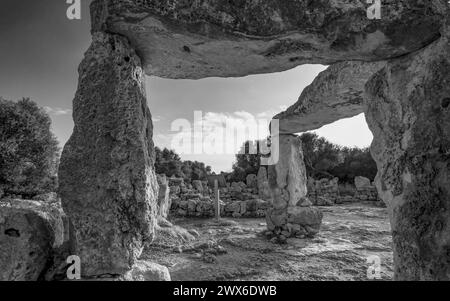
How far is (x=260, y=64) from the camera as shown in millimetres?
2529

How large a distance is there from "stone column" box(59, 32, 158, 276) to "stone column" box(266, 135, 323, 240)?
4903 millimetres

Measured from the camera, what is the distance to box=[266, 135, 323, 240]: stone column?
6578mm

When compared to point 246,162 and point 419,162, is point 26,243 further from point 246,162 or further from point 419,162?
point 246,162

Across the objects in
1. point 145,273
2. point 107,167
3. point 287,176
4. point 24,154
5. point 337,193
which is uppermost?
point 24,154

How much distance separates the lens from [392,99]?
2213mm

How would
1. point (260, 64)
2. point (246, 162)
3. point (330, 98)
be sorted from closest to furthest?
point (260, 64)
point (330, 98)
point (246, 162)

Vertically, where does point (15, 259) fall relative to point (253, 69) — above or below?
below

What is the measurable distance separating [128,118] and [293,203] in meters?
5.40

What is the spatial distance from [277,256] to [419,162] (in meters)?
3.69

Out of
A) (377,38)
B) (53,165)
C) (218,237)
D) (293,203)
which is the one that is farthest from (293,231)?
(53,165)

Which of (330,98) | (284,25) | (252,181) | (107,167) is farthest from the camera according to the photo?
(252,181)
